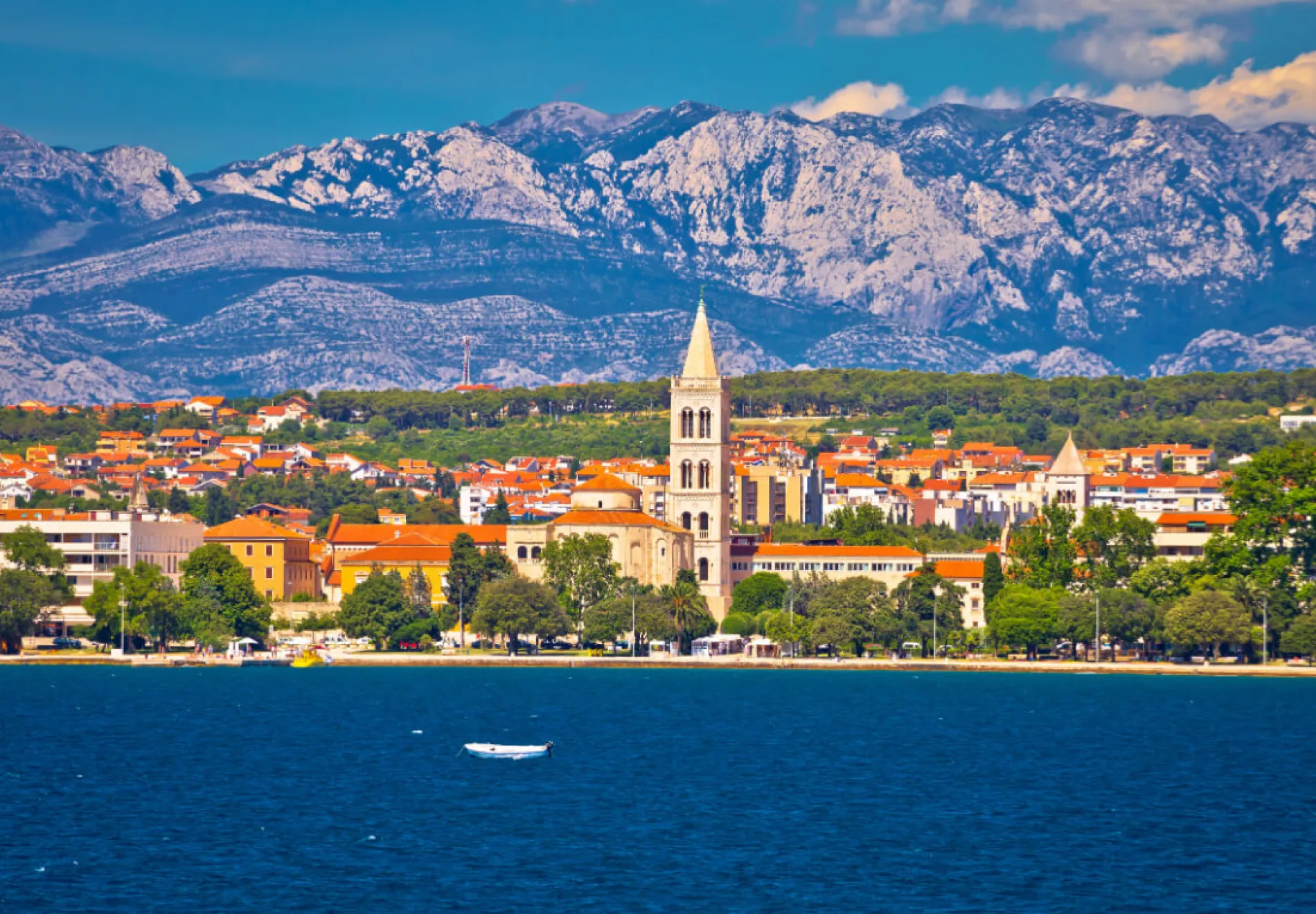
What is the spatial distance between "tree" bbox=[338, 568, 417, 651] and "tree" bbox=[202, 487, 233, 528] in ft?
174

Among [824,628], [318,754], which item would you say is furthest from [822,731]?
[824,628]

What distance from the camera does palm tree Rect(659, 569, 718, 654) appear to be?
10906 centimetres

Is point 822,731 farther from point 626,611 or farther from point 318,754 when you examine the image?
point 626,611

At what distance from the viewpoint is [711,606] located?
391 feet

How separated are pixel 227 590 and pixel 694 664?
21.9 metres

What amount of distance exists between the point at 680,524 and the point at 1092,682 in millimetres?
29479

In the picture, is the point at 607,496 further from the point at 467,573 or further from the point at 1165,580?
the point at 1165,580

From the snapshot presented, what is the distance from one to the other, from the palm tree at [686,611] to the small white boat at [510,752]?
4521cm

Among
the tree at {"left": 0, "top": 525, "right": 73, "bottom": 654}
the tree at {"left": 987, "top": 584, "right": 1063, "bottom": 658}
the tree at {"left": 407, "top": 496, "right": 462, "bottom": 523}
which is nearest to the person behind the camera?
the tree at {"left": 0, "top": 525, "right": 73, "bottom": 654}

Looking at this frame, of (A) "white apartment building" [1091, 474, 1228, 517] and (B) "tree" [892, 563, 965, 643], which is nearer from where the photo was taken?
(B) "tree" [892, 563, 965, 643]

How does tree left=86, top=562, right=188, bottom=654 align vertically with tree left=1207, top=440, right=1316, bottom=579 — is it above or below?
below

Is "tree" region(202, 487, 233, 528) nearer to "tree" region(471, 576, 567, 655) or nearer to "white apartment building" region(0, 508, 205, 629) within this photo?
"white apartment building" region(0, 508, 205, 629)

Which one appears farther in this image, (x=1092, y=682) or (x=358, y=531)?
(x=358, y=531)

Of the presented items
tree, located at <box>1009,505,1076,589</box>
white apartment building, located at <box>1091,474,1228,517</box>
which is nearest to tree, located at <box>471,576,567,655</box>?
tree, located at <box>1009,505,1076,589</box>
